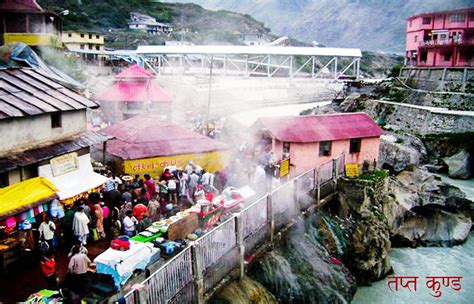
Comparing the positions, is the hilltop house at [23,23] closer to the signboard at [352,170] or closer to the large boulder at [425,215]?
the signboard at [352,170]

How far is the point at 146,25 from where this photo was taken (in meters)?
95.4

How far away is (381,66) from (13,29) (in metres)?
103

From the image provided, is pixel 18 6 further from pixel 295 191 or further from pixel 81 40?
pixel 81 40

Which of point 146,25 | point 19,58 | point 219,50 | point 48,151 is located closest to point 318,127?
point 48,151

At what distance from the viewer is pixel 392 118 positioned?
41156 mm

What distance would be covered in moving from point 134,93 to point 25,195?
16.5m

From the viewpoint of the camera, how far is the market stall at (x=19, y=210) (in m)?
8.83

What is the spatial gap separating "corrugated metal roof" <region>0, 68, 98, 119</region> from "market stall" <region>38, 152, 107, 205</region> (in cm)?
136

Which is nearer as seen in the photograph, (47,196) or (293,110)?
(47,196)

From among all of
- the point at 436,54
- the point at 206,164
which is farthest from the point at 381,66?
the point at 206,164

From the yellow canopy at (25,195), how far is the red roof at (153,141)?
5178 millimetres

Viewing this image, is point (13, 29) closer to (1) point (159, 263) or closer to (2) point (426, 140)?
(1) point (159, 263)

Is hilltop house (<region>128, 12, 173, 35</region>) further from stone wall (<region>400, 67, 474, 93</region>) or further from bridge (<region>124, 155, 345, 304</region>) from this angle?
bridge (<region>124, 155, 345, 304</region>)

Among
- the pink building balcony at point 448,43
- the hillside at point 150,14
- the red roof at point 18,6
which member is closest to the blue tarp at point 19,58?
the red roof at point 18,6
